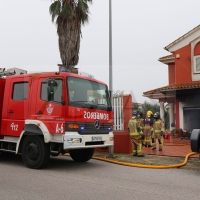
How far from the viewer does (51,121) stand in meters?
7.14

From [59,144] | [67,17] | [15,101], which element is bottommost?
[59,144]

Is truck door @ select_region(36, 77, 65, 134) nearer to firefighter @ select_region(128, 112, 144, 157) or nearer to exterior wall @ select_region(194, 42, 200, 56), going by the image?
firefighter @ select_region(128, 112, 144, 157)

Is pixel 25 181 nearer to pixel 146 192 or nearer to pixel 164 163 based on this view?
pixel 146 192

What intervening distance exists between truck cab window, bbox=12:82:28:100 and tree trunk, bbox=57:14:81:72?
427 centimetres

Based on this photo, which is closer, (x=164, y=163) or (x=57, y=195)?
(x=57, y=195)

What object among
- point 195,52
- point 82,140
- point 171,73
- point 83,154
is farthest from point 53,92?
point 171,73

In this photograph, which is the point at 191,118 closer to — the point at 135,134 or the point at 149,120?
the point at 149,120

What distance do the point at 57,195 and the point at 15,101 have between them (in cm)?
390

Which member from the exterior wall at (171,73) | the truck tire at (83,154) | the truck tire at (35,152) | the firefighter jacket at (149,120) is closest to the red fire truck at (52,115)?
the truck tire at (35,152)

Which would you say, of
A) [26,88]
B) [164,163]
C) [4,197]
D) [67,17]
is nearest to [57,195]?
[4,197]

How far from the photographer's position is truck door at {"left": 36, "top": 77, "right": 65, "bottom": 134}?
701 cm

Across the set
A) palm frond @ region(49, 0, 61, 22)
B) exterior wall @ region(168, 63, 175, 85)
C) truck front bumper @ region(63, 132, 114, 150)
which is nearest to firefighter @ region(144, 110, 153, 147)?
truck front bumper @ region(63, 132, 114, 150)

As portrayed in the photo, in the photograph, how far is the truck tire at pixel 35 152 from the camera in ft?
23.6

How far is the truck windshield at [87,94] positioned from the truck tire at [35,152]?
4.53 feet
